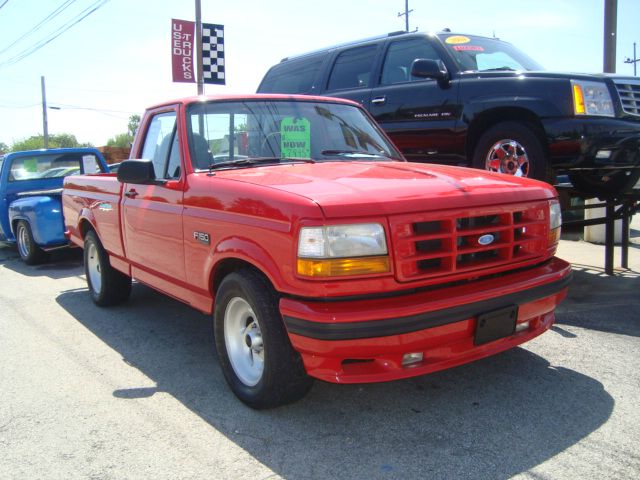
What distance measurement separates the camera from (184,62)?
11.7 m

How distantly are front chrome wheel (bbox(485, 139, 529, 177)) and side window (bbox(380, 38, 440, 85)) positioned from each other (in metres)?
1.24

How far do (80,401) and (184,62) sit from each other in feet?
31.6

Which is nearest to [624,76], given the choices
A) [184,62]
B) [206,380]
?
[206,380]

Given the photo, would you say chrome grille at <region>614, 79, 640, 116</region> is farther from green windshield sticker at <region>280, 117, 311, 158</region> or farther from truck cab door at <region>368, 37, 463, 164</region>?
green windshield sticker at <region>280, 117, 311, 158</region>

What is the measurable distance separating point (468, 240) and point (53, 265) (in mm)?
7057

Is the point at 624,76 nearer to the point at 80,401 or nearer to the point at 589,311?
the point at 589,311

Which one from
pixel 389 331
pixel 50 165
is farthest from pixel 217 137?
pixel 50 165

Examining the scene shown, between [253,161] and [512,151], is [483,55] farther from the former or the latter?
[253,161]

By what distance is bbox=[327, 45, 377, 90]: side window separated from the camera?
625 cm

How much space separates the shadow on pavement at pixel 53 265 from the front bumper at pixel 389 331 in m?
5.71

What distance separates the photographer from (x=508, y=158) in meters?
4.98

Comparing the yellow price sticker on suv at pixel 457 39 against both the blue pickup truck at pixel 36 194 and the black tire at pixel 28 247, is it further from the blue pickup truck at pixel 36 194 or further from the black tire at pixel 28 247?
the black tire at pixel 28 247

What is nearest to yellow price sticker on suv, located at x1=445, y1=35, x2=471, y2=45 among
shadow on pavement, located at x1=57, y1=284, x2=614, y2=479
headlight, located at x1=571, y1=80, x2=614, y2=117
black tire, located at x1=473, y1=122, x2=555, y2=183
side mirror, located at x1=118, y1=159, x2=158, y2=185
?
black tire, located at x1=473, y1=122, x2=555, y2=183

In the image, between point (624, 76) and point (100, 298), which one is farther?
point (100, 298)
